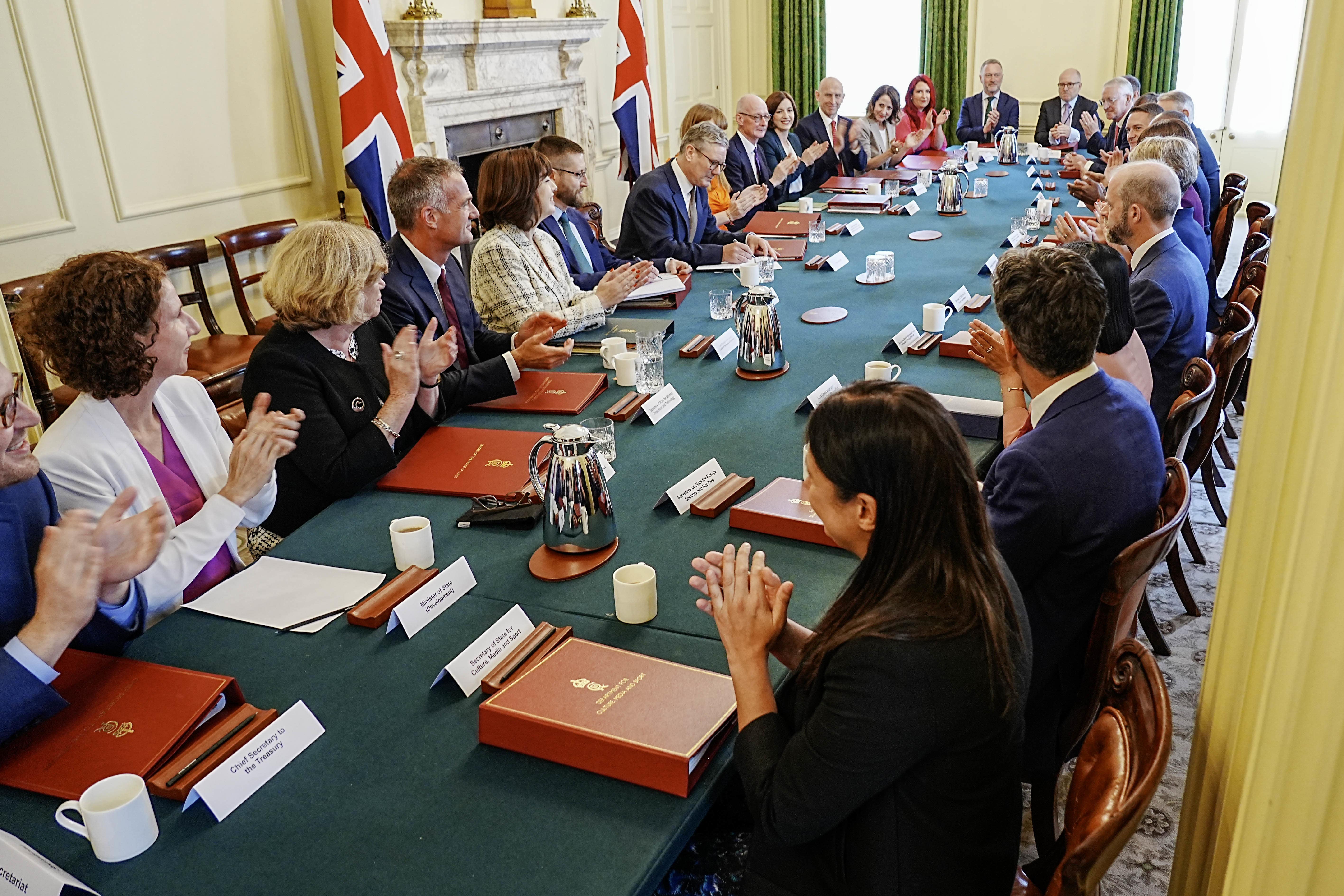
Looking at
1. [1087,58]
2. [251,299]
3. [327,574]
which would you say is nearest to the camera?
[327,574]

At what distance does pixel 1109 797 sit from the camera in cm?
108

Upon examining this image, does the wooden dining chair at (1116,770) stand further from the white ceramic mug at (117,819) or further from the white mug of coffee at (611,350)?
the white mug of coffee at (611,350)

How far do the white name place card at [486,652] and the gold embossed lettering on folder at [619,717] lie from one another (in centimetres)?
7

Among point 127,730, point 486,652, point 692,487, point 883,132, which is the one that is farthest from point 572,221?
point 883,132

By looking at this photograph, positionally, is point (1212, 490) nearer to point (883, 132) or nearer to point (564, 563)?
point (564, 563)

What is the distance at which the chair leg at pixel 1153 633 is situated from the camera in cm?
285

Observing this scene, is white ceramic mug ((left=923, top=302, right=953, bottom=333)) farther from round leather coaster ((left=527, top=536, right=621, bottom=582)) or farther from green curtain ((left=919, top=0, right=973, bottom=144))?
green curtain ((left=919, top=0, right=973, bottom=144))

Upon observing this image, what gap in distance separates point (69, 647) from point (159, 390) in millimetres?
661

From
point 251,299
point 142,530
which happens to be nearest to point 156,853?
point 142,530

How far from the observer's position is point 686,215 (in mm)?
4703

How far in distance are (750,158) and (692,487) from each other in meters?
4.57

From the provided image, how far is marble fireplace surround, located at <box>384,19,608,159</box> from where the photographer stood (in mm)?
5594

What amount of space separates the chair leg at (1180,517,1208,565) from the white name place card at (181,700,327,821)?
2990 millimetres

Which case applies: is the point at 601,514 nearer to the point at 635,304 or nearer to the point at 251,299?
the point at 635,304
